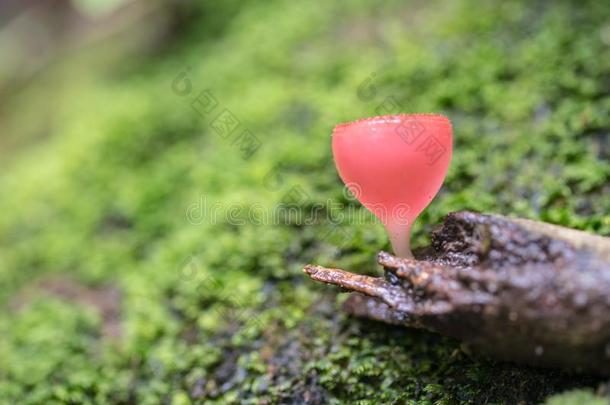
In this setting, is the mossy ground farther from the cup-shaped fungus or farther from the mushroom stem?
the cup-shaped fungus

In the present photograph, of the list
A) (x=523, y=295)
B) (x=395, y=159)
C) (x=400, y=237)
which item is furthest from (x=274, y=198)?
(x=523, y=295)

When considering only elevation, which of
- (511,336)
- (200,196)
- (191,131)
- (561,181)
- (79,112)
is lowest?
(561,181)

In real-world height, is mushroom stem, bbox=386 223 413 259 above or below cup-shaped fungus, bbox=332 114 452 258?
below

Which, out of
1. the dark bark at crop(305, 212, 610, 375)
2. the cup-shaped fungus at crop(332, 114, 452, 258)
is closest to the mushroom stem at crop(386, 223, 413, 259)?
the cup-shaped fungus at crop(332, 114, 452, 258)

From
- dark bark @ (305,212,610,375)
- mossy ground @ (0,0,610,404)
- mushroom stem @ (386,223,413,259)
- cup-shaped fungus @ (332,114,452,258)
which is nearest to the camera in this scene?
dark bark @ (305,212,610,375)

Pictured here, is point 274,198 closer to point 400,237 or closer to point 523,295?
point 400,237

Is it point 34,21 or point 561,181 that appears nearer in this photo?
point 561,181

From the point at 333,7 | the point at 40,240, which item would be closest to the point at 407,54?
the point at 333,7

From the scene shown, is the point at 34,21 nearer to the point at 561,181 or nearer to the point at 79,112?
the point at 79,112

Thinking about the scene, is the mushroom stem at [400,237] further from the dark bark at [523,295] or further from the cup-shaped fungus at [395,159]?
the dark bark at [523,295]
